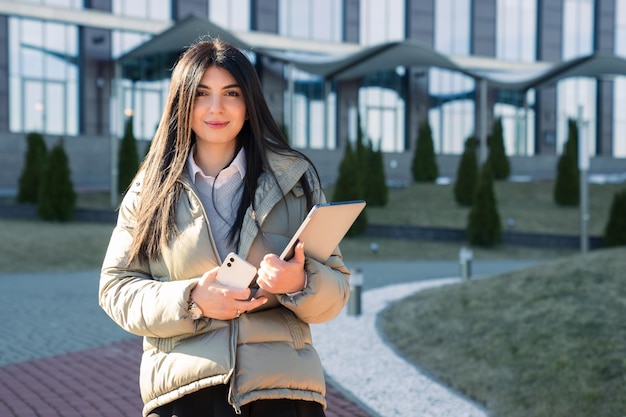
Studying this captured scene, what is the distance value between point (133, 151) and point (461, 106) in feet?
64.2

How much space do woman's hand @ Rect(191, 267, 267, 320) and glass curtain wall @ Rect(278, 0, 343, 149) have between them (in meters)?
34.5

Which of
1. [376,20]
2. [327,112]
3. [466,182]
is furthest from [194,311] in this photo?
[376,20]

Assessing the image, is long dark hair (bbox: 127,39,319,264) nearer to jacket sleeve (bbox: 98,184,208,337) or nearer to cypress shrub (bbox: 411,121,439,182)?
jacket sleeve (bbox: 98,184,208,337)

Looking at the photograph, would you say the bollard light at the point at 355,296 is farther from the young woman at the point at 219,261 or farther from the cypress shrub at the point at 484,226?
the cypress shrub at the point at 484,226

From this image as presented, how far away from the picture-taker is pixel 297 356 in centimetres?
216

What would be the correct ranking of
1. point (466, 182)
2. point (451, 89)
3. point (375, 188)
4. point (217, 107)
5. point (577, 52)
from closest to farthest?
point (217, 107)
point (375, 188)
point (466, 182)
point (451, 89)
point (577, 52)

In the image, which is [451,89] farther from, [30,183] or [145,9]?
[30,183]

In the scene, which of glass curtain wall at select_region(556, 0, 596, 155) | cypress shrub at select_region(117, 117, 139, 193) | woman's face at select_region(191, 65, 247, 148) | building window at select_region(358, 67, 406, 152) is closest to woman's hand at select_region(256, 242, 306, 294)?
woman's face at select_region(191, 65, 247, 148)

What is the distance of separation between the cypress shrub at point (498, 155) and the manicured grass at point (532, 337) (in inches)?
917

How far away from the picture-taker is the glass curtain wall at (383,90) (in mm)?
38719

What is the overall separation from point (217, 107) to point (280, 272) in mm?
548

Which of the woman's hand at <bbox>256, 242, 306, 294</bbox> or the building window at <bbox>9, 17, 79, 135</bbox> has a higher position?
the building window at <bbox>9, 17, 79, 135</bbox>

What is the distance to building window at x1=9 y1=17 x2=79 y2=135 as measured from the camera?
101 feet

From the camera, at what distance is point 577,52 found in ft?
143
